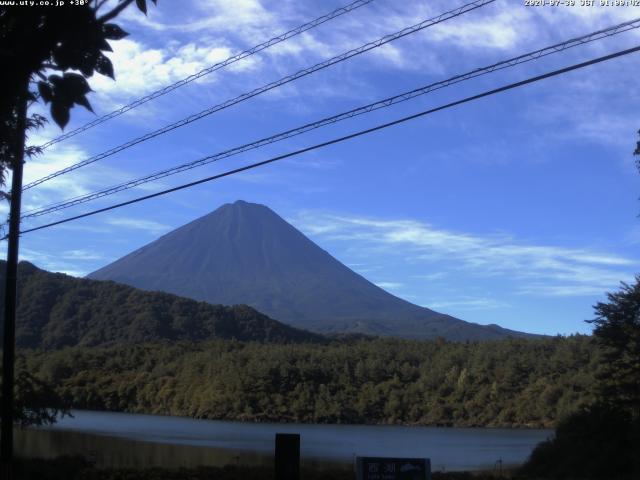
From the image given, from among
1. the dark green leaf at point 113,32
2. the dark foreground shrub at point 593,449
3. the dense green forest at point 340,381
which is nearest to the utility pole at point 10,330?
the dark green leaf at point 113,32

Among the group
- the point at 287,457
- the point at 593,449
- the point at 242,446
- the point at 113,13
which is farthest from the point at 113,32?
the point at 242,446

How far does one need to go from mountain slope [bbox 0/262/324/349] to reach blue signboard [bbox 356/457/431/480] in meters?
88.2

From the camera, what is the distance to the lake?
108 feet

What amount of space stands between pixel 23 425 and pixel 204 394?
2634 inches

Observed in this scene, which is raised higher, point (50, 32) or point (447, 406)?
point (50, 32)

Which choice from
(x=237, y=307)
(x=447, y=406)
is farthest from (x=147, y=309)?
(x=447, y=406)

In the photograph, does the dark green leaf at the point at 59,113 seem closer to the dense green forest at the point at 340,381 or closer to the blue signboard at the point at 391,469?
the blue signboard at the point at 391,469

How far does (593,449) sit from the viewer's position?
27047 millimetres

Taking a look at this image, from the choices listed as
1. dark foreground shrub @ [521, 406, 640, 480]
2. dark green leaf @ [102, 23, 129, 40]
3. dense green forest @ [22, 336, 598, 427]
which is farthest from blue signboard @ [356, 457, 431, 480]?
dense green forest @ [22, 336, 598, 427]

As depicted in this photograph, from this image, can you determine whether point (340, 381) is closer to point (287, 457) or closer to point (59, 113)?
point (287, 457)

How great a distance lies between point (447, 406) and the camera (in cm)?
7650

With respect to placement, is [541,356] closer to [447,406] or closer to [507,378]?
[507,378]

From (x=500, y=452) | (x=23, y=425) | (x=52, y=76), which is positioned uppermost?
(x=52, y=76)

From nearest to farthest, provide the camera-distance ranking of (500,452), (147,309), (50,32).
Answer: (50,32), (500,452), (147,309)
